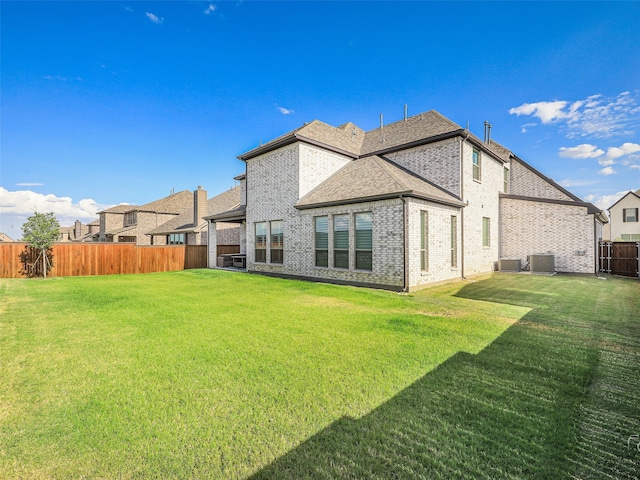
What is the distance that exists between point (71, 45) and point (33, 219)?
914cm

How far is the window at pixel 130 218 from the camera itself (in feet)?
118

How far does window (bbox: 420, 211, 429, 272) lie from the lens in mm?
10914

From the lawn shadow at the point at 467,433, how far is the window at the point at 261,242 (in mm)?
13077

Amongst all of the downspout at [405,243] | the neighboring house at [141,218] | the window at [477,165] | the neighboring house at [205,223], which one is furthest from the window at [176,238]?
the window at [477,165]

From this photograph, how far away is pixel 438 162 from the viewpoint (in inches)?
523

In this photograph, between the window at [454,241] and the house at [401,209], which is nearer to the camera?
the house at [401,209]

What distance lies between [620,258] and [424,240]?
12.0 meters

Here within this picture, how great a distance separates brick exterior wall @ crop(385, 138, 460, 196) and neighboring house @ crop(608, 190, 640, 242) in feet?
122

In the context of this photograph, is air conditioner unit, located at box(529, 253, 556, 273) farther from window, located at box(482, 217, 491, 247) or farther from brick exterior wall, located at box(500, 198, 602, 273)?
window, located at box(482, 217, 491, 247)

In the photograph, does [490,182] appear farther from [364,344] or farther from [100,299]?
[100,299]

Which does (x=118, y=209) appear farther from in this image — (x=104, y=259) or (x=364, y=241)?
(x=364, y=241)

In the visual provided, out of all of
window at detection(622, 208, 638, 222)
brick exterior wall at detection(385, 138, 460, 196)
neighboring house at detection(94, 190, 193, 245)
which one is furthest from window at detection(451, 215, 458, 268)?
window at detection(622, 208, 638, 222)

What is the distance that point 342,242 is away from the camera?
12.1 meters

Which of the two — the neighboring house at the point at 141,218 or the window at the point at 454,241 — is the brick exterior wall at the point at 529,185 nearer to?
the window at the point at 454,241
